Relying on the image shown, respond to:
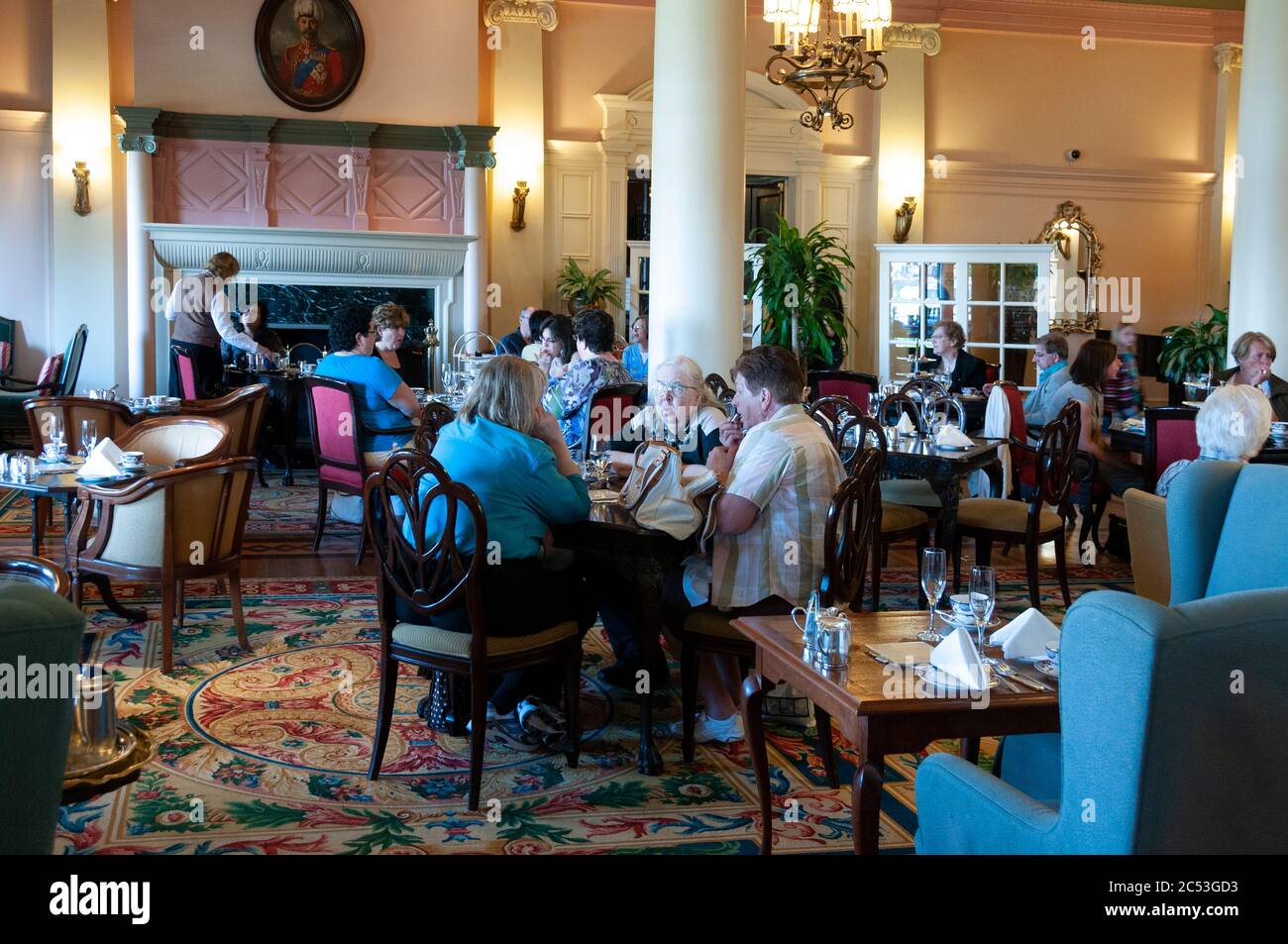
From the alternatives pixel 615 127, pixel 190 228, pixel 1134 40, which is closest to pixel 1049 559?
pixel 615 127

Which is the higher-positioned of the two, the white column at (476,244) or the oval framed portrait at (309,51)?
the oval framed portrait at (309,51)

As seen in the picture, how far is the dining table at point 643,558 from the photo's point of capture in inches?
157

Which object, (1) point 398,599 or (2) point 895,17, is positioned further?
(2) point 895,17

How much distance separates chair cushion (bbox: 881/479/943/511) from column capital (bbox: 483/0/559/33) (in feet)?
26.7

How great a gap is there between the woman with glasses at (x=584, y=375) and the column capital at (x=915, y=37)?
8.50 metres

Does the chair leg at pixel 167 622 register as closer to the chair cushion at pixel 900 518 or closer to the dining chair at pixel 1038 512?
the chair cushion at pixel 900 518

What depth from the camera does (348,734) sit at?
430cm

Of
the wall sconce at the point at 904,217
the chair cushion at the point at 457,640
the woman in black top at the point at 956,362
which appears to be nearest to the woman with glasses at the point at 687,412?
the chair cushion at the point at 457,640

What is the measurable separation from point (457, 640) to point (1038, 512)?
337 centimetres

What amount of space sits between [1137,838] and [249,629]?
14.9 feet

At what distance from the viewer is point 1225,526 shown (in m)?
3.34

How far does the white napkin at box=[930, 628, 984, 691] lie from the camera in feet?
8.12

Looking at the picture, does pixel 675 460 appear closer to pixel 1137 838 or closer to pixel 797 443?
pixel 797 443

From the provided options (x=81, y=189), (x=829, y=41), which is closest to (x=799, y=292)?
(x=829, y=41)
